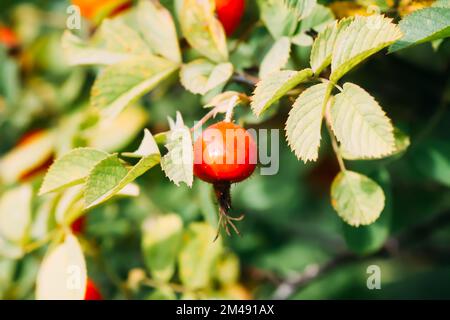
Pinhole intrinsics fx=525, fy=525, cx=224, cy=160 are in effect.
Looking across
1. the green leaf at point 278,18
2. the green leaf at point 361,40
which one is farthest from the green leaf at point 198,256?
the green leaf at point 361,40

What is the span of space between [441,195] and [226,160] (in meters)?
1.14

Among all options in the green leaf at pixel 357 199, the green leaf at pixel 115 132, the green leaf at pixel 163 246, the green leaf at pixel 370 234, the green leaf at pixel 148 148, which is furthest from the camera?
the green leaf at pixel 115 132

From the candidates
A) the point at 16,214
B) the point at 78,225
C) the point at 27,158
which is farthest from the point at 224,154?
the point at 27,158

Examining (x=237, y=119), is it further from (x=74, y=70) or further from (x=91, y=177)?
(x=74, y=70)

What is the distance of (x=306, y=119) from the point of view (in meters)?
0.82

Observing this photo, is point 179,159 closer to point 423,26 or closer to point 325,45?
point 325,45

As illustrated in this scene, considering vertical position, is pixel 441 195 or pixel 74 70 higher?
pixel 74 70

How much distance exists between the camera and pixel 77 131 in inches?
59.3

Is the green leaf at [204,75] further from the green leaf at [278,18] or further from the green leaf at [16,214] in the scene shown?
the green leaf at [16,214]

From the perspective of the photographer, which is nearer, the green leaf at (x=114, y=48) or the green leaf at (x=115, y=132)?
the green leaf at (x=114, y=48)

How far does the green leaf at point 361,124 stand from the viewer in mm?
773

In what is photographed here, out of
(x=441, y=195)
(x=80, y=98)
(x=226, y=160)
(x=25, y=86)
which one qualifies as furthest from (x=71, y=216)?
(x=441, y=195)

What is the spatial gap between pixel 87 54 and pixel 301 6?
1.67 feet

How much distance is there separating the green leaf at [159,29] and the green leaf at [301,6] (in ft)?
0.92
